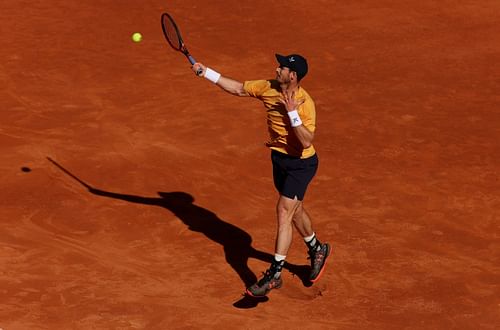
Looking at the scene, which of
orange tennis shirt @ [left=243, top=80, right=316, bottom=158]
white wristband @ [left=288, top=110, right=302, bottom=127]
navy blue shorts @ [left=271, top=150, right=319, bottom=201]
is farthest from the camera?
navy blue shorts @ [left=271, top=150, right=319, bottom=201]

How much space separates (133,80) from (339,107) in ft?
12.6

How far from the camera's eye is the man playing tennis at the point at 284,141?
11086 millimetres

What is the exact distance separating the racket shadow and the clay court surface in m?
0.03

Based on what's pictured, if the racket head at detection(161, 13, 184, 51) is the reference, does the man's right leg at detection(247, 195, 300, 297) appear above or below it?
below

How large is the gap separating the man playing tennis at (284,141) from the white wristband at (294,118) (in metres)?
0.19

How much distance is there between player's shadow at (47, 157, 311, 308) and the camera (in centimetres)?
1230

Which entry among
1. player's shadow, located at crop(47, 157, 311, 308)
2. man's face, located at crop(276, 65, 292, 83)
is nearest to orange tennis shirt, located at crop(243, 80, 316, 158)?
man's face, located at crop(276, 65, 292, 83)

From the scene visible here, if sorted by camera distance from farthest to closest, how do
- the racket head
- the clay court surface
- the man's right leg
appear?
the racket head → the clay court surface → the man's right leg

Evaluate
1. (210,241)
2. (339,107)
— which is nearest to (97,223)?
(210,241)

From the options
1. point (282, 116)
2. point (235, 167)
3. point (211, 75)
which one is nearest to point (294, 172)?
point (282, 116)

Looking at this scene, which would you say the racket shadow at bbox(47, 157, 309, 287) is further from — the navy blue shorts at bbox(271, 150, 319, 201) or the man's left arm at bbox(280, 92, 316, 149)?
the man's left arm at bbox(280, 92, 316, 149)

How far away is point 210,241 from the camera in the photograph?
13.1 metres

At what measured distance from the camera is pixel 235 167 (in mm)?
15289

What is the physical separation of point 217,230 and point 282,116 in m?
2.69
